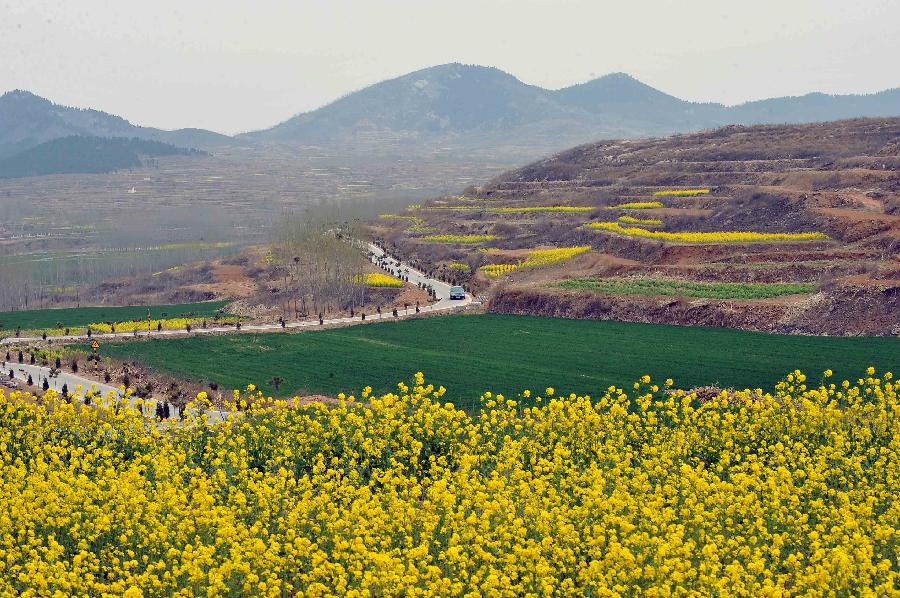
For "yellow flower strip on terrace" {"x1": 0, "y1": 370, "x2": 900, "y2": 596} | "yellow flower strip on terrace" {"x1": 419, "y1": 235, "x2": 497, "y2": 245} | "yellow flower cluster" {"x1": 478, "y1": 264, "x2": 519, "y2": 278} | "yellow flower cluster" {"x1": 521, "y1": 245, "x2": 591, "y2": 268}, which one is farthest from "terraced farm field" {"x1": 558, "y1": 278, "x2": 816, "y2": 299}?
"yellow flower strip on terrace" {"x1": 419, "y1": 235, "x2": 497, "y2": 245}

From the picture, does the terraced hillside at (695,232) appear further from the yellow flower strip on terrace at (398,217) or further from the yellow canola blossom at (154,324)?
the yellow canola blossom at (154,324)

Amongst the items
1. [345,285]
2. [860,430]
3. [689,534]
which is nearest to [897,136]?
[345,285]

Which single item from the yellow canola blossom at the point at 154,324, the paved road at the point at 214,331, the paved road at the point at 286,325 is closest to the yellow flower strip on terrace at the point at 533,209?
the paved road at the point at 214,331

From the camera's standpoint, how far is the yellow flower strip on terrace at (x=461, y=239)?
100488 mm

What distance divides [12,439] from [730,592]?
2276 cm

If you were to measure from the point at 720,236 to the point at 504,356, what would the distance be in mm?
34770

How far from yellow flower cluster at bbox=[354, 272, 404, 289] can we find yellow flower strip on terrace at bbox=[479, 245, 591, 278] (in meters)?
7.27

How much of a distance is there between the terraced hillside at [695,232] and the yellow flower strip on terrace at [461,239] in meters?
0.31

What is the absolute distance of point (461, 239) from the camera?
101812mm

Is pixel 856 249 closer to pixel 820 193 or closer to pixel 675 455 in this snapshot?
pixel 820 193

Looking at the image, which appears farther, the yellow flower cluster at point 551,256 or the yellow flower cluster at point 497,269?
the yellow flower cluster at point 497,269

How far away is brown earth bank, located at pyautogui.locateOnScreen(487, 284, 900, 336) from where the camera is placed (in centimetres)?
5106

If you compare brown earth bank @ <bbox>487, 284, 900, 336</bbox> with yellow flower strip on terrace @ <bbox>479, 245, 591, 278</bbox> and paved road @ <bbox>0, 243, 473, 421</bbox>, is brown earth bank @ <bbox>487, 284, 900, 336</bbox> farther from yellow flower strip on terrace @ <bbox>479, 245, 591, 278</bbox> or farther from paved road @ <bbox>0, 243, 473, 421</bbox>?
yellow flower strip on terrace @ <bbox>479, 245, 591, 278</bbox>

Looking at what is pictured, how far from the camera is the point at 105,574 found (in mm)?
23234
